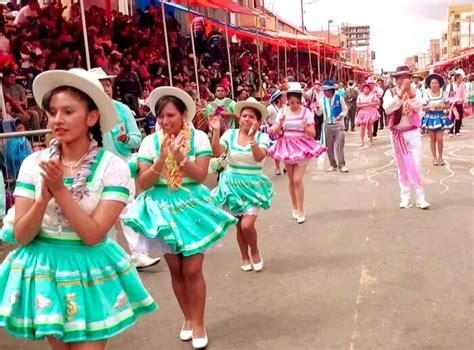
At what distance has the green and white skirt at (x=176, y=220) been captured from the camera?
395 cm

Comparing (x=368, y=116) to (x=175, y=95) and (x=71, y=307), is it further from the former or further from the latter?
(x=71, y=307)

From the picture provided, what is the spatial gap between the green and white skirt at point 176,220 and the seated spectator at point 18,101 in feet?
15.8

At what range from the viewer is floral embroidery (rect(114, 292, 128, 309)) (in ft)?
8.91

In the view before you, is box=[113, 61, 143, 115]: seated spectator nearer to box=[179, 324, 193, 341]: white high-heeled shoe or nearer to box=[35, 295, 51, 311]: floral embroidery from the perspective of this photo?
box=[179, 324, 193, 341]: white high-heeled shoe

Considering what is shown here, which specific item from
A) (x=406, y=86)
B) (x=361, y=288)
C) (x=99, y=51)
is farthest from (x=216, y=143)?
(x=99, y=51)

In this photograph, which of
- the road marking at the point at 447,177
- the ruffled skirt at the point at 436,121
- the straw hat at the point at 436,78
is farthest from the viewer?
the ruffled skirt at the point at 436,121

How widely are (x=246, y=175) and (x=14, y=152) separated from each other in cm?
285

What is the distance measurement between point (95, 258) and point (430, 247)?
4549mm

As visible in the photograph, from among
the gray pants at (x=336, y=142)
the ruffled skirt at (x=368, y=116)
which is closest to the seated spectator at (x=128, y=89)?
the gray pants at (x=336, y=142)

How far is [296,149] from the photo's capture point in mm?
7910

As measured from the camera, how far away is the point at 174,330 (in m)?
4.48

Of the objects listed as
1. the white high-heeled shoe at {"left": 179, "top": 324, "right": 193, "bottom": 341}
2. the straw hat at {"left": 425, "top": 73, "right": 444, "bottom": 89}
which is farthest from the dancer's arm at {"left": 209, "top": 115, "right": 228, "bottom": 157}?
the straw hat at {"left": 425, "top": 73, "right": 444, "bottom": 89}

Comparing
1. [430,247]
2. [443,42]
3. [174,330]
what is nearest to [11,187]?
[174,330]

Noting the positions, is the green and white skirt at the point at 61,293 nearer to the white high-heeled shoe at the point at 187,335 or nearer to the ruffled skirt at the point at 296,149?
the white high-heeled shoe at the point at 187,335
